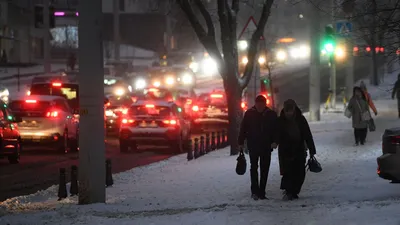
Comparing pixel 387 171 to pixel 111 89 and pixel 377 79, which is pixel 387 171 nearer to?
pixel 111 89

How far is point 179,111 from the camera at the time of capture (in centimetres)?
2628

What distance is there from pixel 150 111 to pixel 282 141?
1272 centimetres

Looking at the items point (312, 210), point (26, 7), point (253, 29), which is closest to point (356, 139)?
point (253, 29)

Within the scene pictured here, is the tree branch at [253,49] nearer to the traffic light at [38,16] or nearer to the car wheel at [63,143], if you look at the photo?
the car wheel at [63,143]

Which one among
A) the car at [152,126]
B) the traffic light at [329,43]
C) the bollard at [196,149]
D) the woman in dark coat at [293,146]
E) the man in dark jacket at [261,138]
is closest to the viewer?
the woman in dark coat at [293,146]

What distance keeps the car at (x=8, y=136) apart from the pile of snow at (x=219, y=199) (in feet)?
12.2

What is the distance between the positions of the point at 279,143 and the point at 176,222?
10.6ft

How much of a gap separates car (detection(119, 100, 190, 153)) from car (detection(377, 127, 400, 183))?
12.3m

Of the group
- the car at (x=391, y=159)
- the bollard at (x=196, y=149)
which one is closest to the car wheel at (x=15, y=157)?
the bollard at (x=196, y=149)

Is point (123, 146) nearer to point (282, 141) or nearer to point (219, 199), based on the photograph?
point (219, 199)

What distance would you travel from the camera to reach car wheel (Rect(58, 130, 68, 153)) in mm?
24516

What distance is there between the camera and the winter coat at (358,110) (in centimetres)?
2230

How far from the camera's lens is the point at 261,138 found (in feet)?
43.3

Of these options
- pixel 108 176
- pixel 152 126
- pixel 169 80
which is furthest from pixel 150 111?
pixel 169 80
